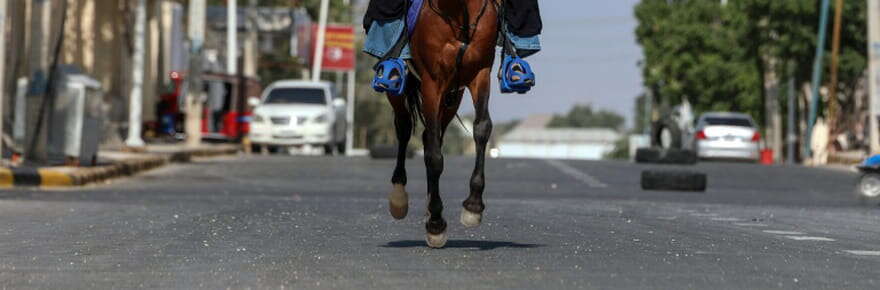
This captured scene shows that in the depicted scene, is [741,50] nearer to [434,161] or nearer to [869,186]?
[869,186]

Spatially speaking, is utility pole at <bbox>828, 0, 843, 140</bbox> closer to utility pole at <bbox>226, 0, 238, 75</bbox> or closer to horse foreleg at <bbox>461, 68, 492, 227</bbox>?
utility pole at <bbox>226, 0, 238, 75</bbox>

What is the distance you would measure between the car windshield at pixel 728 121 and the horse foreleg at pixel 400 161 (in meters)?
37.8

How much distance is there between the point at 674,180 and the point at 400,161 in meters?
14.0

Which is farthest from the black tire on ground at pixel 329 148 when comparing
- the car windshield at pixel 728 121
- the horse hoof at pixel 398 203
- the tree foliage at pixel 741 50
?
the horse hoof at pixel 398 203

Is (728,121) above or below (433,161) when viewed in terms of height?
below

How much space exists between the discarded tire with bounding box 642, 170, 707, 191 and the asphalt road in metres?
1.55

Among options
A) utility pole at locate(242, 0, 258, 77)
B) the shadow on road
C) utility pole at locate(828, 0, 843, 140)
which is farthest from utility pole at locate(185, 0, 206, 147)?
the shadow on road

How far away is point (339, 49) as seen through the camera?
91.4 meters

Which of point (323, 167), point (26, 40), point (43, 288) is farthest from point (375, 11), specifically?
point (26, 40)

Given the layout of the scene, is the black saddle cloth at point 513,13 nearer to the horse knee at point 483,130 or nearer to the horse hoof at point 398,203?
the horse knee at point 483,130

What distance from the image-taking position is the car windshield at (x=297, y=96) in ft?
145

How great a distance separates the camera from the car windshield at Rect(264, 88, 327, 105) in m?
44.1

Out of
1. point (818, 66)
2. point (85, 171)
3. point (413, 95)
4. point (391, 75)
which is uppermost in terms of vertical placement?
point (818, 66)

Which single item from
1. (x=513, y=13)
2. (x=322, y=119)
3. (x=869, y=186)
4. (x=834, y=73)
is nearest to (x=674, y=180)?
(x=869, y=186)
